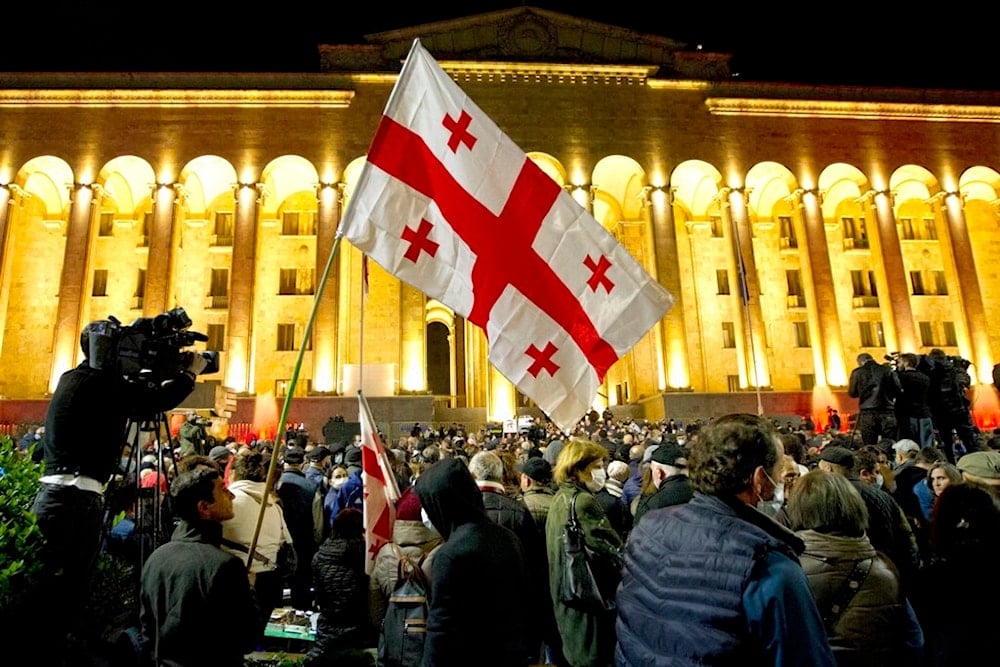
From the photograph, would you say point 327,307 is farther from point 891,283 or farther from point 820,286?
point 891,283

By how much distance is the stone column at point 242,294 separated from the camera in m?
28.4

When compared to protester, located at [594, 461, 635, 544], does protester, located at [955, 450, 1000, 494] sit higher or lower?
higher

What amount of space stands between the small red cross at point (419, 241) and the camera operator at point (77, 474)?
5.46 feet

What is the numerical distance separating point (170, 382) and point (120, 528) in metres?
1.93

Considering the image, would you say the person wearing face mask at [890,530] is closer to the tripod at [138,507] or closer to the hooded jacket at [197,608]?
the hooded jacket at [197,608]

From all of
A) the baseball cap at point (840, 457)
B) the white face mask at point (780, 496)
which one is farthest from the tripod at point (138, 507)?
the baseball cap at point (840, 457)

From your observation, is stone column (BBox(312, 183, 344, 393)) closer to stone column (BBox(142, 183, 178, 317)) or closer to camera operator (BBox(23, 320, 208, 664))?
stone column (BBox(142, 183, 178, 317))

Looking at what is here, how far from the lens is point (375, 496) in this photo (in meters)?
4.67

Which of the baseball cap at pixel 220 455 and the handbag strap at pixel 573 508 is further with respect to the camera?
the baseball cap at pixel 220 455

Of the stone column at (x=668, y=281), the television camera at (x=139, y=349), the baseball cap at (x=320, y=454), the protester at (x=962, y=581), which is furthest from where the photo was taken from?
the stone column at (x=668, y=281)

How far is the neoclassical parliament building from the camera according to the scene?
2969 cm

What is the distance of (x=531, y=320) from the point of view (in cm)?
427

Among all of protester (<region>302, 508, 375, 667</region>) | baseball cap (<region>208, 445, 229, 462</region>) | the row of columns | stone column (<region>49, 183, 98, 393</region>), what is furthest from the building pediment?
protester (<region>302, 508, 375, 667</region>)

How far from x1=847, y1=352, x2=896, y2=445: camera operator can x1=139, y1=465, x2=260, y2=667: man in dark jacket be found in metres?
10.9
